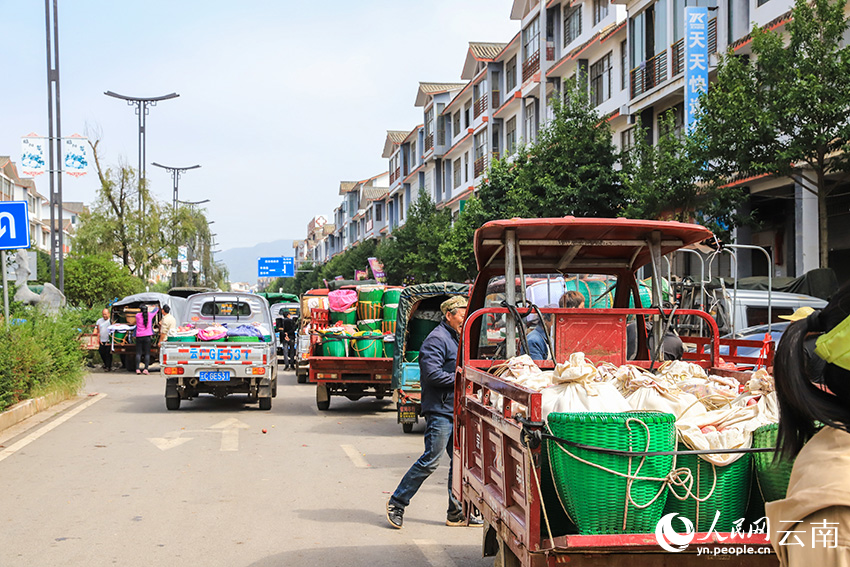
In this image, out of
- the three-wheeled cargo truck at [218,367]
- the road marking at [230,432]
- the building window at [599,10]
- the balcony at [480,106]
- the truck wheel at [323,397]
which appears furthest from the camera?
the balcony at [480,106]

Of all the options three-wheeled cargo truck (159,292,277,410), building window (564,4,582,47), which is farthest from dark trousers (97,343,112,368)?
building window (564,4,582,47)

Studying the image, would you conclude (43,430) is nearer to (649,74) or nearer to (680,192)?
(680,192)

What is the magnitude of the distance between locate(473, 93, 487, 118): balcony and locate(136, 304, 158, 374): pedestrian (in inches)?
1043

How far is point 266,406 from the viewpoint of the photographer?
15.6 metres

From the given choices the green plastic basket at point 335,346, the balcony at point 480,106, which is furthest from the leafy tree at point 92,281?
the green plastic basket at point 335,346

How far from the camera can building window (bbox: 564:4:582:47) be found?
34.6 metres

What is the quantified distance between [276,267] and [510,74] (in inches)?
1436

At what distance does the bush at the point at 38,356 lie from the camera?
1309 cm

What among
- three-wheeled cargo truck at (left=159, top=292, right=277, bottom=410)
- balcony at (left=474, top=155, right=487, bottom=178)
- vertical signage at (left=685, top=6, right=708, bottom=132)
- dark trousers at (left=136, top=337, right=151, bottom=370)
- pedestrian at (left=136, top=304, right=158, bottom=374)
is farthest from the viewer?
balcony at (left=474, top=155, right=487, bottom=178)

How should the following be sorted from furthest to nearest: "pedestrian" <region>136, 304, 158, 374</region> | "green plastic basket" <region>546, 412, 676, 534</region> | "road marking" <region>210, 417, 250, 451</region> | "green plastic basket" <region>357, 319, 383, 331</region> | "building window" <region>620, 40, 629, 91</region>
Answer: "building window" <region>620, 40, 629, 91</region>
"pedestrian" <region>136, 304, 158, 374</region>
"green plastic basket" <region>357, 319, 383, 331</region>
"road marking" <region>210, 417, 250, 451</region>
"green plastic basket" <region>546, 412, 676, 534</region>

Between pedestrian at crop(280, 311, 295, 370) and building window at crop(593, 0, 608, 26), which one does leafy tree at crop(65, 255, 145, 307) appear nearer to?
pedestrian at crop(280, 311, 295, 370)

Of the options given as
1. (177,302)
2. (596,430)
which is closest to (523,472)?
(596,430)

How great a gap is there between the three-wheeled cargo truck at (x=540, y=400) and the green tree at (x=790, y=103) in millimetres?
11128

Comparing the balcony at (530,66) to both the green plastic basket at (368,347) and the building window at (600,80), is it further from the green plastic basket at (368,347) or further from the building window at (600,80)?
the green plastic basket at (368,347)
